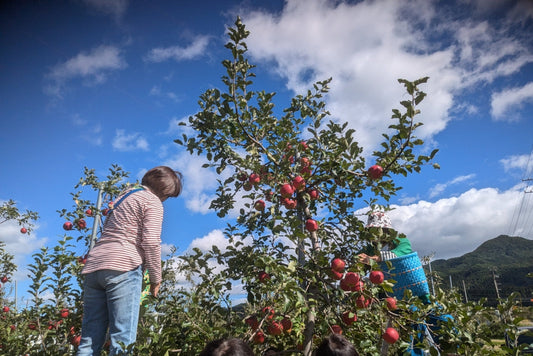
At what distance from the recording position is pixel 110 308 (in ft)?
7.43

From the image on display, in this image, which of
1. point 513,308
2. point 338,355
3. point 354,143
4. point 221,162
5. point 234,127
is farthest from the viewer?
point 221,162

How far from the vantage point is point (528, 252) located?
14900 centimetres

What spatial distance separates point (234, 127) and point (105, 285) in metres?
1.60

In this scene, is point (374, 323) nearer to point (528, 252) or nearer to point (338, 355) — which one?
point (338, 355)

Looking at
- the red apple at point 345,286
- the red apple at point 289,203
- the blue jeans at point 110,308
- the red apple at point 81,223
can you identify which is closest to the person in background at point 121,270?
the blue jeans at point 110,308

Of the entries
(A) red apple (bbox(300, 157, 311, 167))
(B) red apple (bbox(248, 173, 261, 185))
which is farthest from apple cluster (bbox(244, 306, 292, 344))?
(A) red apple (bbox(300, 157, 311, 167))

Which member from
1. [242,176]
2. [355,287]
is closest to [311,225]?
[355,287]

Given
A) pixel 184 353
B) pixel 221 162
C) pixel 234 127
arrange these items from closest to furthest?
pixel 184 353 < pixel 234 127 < pixel 221 162

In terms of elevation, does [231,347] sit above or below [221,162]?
below

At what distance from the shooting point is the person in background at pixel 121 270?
225cm

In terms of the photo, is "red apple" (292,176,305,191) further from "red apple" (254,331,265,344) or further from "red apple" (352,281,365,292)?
"red apple" (254,331,265,344)

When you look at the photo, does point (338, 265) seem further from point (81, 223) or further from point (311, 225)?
point (81, 223)

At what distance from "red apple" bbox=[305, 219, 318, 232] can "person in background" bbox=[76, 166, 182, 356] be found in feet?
4.12

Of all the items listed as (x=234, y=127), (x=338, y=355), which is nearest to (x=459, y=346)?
(x=338, y=355)
